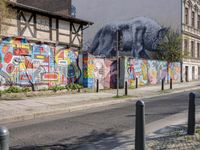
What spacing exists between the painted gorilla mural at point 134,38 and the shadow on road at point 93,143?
2735cm

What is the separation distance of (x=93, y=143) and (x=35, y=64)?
11.7 m

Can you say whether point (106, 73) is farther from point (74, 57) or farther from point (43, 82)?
point (43, 82)

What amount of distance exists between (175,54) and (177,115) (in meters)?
22.8

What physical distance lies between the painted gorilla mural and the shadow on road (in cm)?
2735

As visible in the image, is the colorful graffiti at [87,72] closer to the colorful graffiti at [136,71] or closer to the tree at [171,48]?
the colorful graffiti at [136,71]

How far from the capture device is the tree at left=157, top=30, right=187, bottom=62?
31.6 m

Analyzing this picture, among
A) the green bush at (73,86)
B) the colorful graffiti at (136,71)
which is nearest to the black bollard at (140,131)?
the green bush at (73,86)

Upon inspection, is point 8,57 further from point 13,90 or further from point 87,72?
point 87,72

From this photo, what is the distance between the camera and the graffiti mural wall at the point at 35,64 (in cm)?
1620

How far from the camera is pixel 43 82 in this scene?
18234 mm

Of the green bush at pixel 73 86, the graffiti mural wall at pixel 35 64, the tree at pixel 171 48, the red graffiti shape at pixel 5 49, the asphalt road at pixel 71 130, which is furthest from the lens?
the tree at pixel 171 48

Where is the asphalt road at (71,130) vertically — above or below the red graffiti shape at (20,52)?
below

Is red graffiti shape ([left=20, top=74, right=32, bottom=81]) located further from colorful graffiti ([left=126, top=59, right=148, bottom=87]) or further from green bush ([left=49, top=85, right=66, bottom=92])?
colorful graffiti ([left=126, top=59, right=148, bottom=87])

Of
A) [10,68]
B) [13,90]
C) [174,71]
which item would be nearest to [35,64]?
[10,68]
